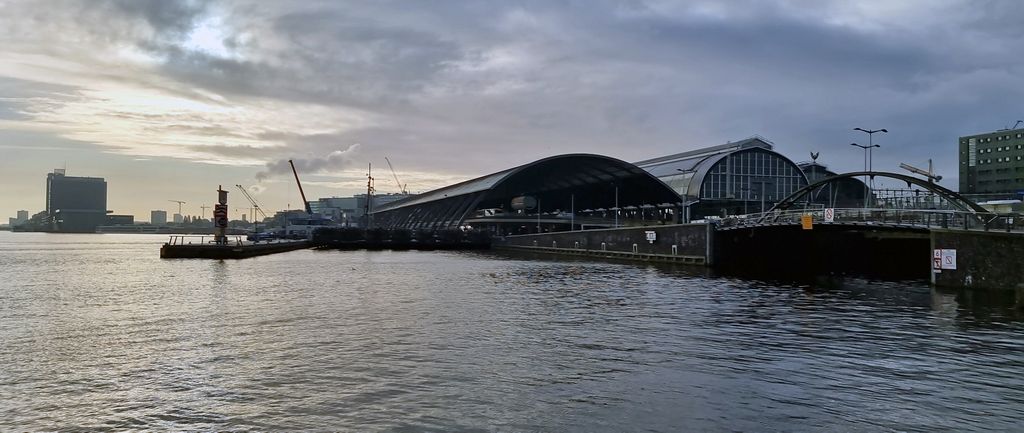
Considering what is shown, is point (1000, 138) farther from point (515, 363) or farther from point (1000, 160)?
point (515, 363)

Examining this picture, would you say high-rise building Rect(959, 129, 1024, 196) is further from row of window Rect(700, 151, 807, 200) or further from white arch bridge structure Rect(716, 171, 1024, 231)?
white arch bridge structure Rect(716, 171, 1024, 231)

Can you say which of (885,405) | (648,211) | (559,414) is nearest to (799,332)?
(885,405)

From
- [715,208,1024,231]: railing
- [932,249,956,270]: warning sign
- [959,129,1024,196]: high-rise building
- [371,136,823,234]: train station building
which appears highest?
[959,129,1024,196]: high-rise building

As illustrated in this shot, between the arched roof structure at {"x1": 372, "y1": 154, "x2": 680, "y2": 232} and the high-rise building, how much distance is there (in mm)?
96058

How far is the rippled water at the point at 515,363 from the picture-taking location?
1567cm

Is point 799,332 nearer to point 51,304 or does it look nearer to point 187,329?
point 187,329

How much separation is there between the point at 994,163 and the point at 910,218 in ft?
567

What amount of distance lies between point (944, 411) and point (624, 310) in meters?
19.5

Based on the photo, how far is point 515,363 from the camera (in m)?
21.5

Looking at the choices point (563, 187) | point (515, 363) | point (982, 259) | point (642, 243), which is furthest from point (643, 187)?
point (515, 363)

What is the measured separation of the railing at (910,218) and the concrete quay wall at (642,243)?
9014mm

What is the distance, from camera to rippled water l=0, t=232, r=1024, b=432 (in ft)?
51.4

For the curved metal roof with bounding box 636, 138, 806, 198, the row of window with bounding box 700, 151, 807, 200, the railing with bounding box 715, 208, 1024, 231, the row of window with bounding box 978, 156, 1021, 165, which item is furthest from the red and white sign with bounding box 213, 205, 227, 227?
the row of window with bounding box 978, 156, 1021, 165

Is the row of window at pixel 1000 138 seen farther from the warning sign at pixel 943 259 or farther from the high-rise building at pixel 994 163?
the warning sign at pixel 943 259
